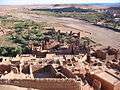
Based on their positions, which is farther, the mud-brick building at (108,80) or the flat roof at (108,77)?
the flat roof at (108,77)

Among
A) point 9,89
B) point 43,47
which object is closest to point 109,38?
point 43,47

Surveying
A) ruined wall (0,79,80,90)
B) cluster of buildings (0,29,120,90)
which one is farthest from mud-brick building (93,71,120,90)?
ruined wall (0,79,80,90)

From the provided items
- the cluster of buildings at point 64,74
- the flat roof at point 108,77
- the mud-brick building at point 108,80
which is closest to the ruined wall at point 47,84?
the cluster of buildings at point 64,74

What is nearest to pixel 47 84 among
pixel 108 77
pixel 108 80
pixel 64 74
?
pixel 64 74

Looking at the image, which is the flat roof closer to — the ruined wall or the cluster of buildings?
the cluster of buildings

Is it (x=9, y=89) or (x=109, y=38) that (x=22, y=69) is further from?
(x=109, y=38)

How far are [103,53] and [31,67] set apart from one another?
9054 millimetres

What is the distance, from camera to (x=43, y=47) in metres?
34.2

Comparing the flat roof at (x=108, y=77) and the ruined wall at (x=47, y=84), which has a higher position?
the ruined wall at (x=47, y=84)

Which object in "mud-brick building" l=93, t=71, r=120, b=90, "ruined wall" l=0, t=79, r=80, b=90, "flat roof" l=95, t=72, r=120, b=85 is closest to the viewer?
"ruined wall" l=0, t=79, r=80, b=90

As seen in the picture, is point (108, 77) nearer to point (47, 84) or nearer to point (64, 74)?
point (64, 74)

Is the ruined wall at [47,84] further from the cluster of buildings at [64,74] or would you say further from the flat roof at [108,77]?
the flat roof at [108,77]

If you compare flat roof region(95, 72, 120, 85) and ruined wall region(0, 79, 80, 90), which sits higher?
→ ruined wall region(0, 79, 80, 90)

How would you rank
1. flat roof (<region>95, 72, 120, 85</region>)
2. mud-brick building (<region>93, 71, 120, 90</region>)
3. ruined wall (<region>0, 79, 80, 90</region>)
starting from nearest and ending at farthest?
ruined wall (<region>0, 79, 80, 90</region>) → mud-brick building (<region>93, 71, 120, 90</region>) → flat roof (<region>95, 72, 120, 85</region>)
